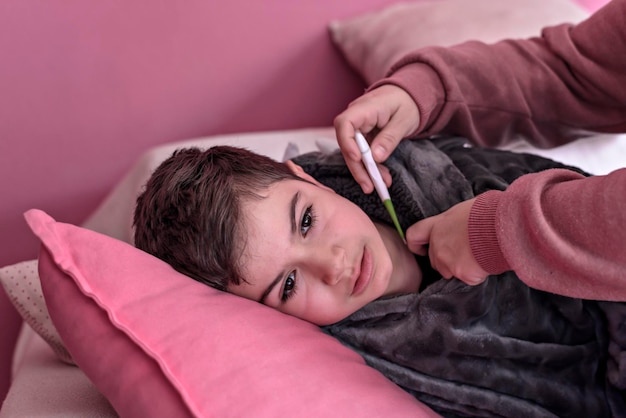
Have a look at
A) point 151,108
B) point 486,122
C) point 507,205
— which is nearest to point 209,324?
point 507,205

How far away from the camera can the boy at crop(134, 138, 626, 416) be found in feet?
2.98

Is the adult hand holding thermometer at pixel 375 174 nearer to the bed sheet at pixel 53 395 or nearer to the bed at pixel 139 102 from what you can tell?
Result: the bed at pixel 139 102

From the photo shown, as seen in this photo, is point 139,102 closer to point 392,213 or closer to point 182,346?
point 392,213

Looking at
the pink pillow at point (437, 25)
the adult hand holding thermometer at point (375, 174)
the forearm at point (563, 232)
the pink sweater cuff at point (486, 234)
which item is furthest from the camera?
the pink pillow at point (437, 25)


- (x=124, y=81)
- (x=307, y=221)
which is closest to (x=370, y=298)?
(x=307, y=221)

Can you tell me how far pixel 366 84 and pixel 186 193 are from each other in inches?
38.1

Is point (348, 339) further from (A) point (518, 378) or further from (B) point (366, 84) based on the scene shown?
(B) point (366, 84)

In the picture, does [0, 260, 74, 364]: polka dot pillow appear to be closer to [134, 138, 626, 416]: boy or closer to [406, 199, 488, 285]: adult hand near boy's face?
[134, 138, 626, 416]: boy

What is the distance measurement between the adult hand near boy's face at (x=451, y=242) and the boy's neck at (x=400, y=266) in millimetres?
72

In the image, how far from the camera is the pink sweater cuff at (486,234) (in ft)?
2.55

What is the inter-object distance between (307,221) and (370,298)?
0.50 feet

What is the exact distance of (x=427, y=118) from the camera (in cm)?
108

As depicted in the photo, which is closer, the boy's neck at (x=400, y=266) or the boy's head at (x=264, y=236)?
the boy's head at (x=264, y=236)

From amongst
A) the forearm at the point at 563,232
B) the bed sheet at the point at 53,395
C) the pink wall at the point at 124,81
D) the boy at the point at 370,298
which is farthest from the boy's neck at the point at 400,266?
the pink wall at the point at 124,81
